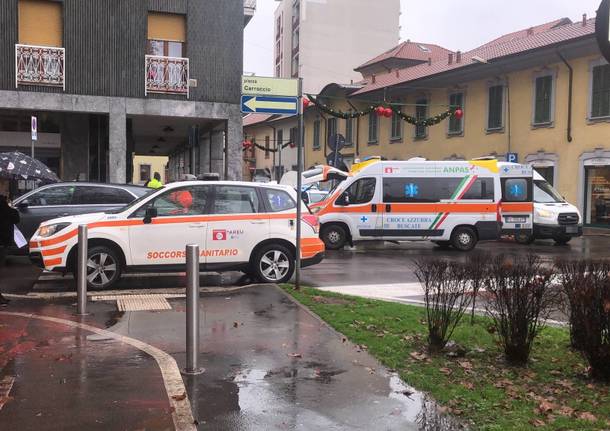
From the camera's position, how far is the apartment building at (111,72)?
59.6 ft

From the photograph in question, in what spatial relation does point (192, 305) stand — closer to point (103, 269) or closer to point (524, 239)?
point (103, 269)

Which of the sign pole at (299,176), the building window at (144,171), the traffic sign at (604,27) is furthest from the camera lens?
the building window at (144,171)

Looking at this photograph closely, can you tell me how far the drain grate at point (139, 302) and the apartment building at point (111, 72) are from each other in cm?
1069

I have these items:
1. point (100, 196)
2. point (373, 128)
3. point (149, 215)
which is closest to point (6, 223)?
point (149, 215)

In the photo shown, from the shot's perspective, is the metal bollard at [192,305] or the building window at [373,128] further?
the building window at [373,128]

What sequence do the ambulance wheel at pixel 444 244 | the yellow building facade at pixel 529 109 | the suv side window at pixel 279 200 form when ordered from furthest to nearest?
1. the yellow building facade at pixel 529 109
2. the ambulance wheel at pixel 444 244
3. the suv side window at pixel 279 200

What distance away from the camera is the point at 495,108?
29.4m

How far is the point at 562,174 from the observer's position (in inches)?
1009

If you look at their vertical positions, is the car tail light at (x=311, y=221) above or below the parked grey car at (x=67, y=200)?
below

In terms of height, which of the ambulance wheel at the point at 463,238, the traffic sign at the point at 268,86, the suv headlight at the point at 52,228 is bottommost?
the ambulance wheel at the point at 463,238

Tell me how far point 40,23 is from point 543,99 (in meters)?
19.6

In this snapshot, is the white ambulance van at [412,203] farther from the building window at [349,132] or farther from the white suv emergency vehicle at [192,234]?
the building window at [349,132]

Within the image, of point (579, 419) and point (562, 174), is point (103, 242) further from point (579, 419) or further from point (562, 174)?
point (562, 174)

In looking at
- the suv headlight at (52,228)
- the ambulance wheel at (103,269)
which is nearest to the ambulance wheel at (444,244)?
the ambulance wheel at (103,269)
